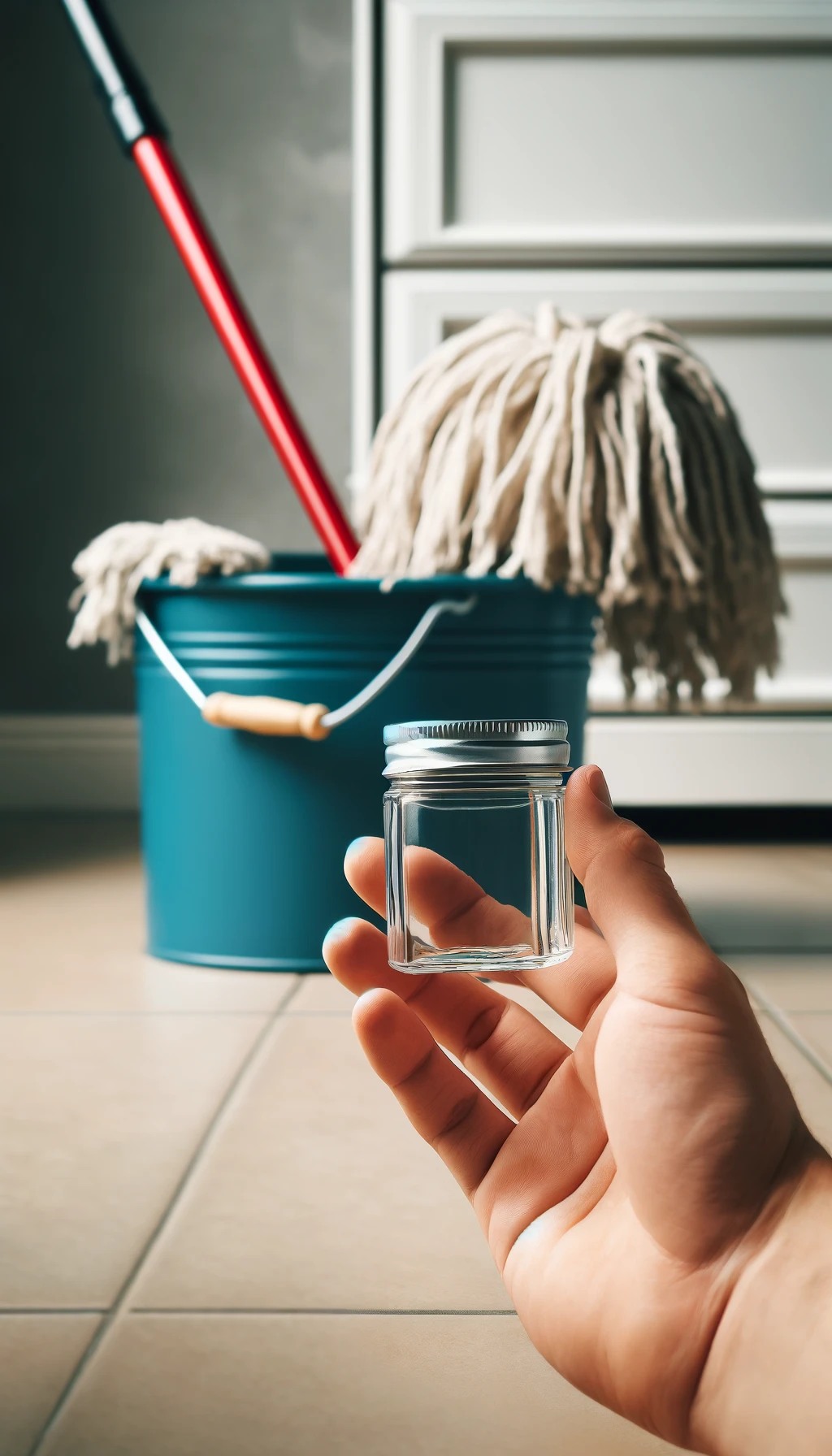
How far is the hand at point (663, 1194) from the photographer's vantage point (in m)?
0.35

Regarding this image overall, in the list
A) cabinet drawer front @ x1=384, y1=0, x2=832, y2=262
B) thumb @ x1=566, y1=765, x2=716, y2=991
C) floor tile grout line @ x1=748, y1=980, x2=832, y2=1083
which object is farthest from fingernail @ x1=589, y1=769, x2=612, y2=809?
cabinet drawer front @ x1=384, y1=0, x2=832, y2=262

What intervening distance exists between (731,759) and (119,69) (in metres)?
1.03

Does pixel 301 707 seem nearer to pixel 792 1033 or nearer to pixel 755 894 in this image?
pixel 792 1033

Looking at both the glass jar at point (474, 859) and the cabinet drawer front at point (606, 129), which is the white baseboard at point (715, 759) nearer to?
the cabinet drawer front at point (606, 129)

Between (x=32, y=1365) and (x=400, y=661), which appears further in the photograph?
(x=400, y=661)

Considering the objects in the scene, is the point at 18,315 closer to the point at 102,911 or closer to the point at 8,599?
the point at 8,599

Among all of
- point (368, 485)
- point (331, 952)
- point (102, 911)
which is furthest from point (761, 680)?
point (331, 952)

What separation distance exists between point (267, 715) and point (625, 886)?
2.05 feet

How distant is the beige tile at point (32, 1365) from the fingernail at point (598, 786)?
0.26 metres

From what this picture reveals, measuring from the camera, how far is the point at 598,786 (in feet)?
1.21

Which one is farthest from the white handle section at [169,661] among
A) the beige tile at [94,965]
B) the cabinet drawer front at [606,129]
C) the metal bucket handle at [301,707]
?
the cabinet drawer front at [606,129]

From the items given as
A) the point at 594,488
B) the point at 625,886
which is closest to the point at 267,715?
the point at 594,488

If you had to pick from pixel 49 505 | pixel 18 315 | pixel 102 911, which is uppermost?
pixel 18 315

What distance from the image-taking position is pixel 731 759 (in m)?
1.68
